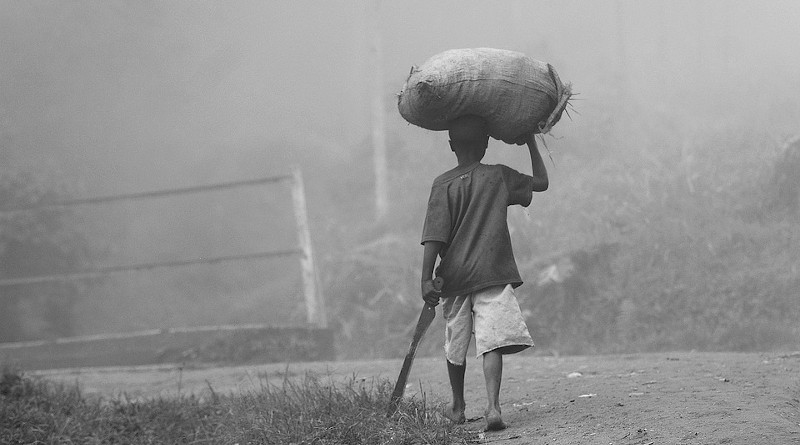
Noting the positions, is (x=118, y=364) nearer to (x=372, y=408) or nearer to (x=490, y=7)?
(x=372, y=408)

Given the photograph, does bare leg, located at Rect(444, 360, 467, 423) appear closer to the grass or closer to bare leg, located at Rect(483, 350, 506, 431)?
the grass

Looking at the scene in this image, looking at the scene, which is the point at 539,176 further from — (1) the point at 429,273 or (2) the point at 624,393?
(2) the point at 624,393

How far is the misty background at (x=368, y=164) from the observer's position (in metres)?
9.03

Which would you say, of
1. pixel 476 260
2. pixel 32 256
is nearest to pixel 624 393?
pixel 476 260

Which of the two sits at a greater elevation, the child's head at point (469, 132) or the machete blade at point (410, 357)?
the child's head at point (469, 132)

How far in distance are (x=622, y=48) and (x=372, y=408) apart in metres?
17.8

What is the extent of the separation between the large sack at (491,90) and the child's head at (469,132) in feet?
0.18

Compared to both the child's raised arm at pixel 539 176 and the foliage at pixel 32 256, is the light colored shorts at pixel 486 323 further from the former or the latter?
the foliage at pixel 32 256

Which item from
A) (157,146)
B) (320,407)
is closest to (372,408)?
(320,407)

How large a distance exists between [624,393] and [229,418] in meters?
2.10

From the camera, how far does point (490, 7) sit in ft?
92.1

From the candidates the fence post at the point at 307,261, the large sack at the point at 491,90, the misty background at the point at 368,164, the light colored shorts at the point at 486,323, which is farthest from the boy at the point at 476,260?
the fence post at the point at 307,261

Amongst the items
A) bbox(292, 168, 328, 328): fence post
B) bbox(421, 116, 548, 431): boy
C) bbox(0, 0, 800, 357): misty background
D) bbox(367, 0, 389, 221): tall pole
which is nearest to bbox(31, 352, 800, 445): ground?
bbox(421, 116, 548, 431): boy

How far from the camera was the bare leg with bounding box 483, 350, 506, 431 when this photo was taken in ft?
12.7
